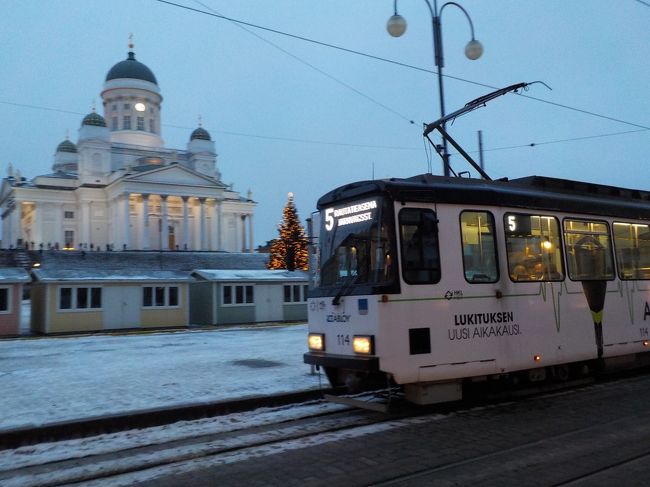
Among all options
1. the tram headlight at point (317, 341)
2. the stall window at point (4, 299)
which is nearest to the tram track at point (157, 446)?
the tram headlight at point (317, 341)

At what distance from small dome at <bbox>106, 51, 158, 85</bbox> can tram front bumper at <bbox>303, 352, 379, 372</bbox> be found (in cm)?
9169

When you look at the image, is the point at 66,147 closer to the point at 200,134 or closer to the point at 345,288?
the point at 200,134

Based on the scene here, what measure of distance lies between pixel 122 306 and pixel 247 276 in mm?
7217

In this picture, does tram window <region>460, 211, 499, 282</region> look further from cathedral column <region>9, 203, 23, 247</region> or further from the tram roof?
cathedral column <region>9, 203, 23, 247</region>

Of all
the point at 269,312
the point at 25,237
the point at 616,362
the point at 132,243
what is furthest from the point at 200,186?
the point at 616,362

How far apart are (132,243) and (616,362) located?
2952 inches

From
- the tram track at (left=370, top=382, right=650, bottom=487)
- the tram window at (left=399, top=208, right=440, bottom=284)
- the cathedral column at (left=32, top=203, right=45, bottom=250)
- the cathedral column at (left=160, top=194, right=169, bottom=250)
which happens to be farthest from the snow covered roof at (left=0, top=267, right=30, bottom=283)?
the cathedral column at (left=32, top=203, right=45, bottom=250)

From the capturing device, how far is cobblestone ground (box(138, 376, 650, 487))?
5.68m

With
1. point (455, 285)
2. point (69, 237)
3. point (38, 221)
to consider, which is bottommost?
point (455, 285)

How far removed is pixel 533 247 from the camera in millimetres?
9312

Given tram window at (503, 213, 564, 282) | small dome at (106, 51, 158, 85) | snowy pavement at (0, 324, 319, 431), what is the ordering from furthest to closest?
small dome at (106, 51, 158, 85) < snowy pavement at (0, 324, 319, 431) < tram window at (503, 213, 564, 282)

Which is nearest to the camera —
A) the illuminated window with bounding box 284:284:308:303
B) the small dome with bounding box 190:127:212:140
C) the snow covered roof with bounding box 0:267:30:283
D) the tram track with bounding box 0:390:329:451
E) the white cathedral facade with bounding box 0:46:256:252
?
the tram track with bounding box 0:390:329:451

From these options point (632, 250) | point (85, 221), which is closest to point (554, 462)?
point (632, 250)

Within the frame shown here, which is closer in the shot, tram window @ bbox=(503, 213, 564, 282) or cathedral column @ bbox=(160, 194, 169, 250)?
tram window @ bbox=(503, 213, 564, 282)
